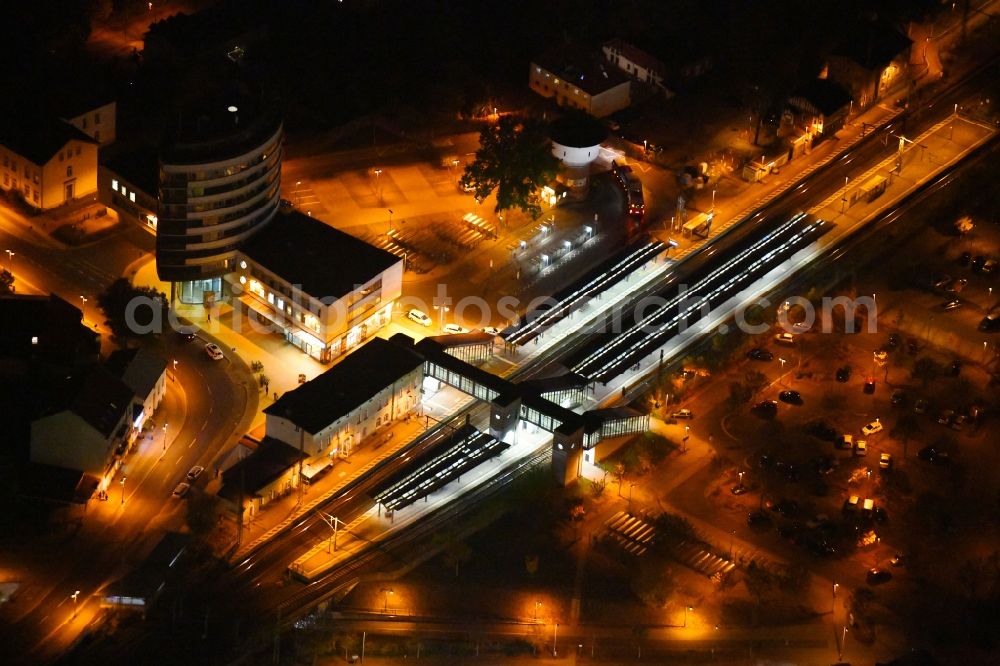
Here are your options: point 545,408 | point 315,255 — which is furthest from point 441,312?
point 545,408

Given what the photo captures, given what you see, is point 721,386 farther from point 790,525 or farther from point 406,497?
point 406,497

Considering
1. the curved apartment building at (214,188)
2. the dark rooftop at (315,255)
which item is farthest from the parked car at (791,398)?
the curved apartment building at (214,188)

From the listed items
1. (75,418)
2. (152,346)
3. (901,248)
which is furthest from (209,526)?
(901,248)

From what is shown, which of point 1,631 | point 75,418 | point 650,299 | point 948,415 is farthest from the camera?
point 650,299

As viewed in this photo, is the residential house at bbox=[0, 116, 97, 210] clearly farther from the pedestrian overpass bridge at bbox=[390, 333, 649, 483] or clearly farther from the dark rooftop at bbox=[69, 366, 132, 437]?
the pedestrian overpass bridge at bbox=[390, 333, 649, 483]

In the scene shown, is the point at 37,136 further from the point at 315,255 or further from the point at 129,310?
the point at 315,255
